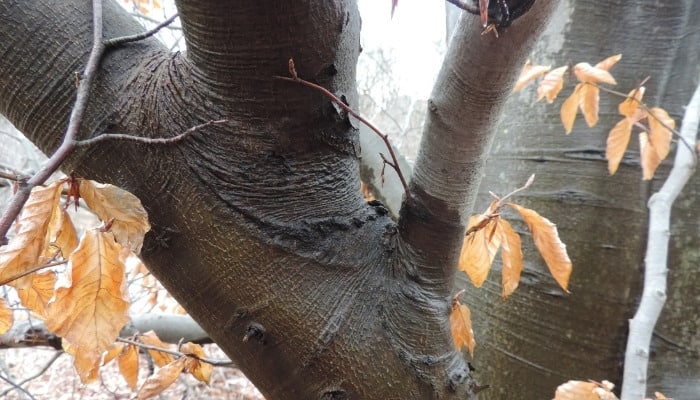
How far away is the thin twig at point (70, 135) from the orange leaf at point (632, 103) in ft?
2.75

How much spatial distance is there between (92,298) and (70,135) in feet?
0.42

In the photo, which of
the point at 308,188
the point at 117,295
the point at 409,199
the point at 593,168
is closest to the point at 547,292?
the point at 593,168

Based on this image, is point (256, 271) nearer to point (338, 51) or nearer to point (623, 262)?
point (338, 51)

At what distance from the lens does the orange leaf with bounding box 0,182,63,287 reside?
A: 32 cm

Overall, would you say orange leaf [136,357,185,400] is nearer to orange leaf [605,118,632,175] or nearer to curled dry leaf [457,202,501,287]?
curled dry leaf [457,202,501,287]

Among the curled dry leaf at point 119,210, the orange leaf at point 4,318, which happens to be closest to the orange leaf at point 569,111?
the curled dry leaf at point 119,210

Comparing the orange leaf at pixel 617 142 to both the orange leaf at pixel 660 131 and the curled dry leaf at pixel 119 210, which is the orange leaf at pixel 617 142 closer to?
the orange leaf at pixel 660 131

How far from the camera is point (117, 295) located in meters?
0.34

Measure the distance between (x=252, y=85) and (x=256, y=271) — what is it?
0.58 ft

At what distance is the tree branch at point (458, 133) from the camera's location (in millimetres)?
386

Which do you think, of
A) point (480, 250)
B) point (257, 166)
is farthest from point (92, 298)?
point (480, 250)

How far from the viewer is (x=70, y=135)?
33 cm

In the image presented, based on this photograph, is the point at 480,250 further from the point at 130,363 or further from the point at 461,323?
the point at 130,363

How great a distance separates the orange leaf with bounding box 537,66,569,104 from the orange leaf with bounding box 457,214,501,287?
0.36 m
